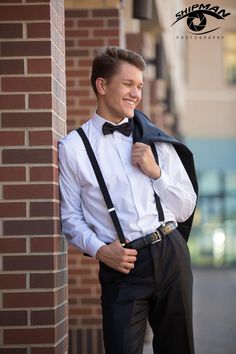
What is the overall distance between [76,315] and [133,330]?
13.0ft

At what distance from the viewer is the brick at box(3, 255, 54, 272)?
4770 mm

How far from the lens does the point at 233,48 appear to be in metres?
29.4

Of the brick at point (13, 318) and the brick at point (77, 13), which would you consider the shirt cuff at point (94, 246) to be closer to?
the brick at point (13, 318)

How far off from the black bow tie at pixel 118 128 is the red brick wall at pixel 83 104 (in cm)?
383

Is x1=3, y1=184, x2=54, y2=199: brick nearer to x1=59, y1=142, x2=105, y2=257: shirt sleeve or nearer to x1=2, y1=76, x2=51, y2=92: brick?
x1=59, y1=142, x2=105, y2=257: shirt sleeve

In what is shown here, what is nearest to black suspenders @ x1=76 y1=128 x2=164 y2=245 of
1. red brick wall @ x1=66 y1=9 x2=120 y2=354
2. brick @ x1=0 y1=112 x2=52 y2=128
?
brick @ x1=0 y1=112 x2=52 y2=128

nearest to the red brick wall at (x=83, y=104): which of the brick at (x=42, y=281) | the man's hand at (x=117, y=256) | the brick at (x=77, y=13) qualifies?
the brick at (x=77, y=13)

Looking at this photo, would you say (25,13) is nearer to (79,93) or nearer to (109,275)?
(109,275)

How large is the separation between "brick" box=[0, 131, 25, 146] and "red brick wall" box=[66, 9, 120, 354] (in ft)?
12.5

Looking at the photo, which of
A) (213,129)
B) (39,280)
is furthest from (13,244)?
(213,129)

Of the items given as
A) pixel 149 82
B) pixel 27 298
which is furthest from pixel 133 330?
pixel 149 82

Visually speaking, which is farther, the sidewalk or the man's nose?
the sidewalk

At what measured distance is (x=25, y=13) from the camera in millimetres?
4848

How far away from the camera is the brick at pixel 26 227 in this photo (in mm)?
4773
